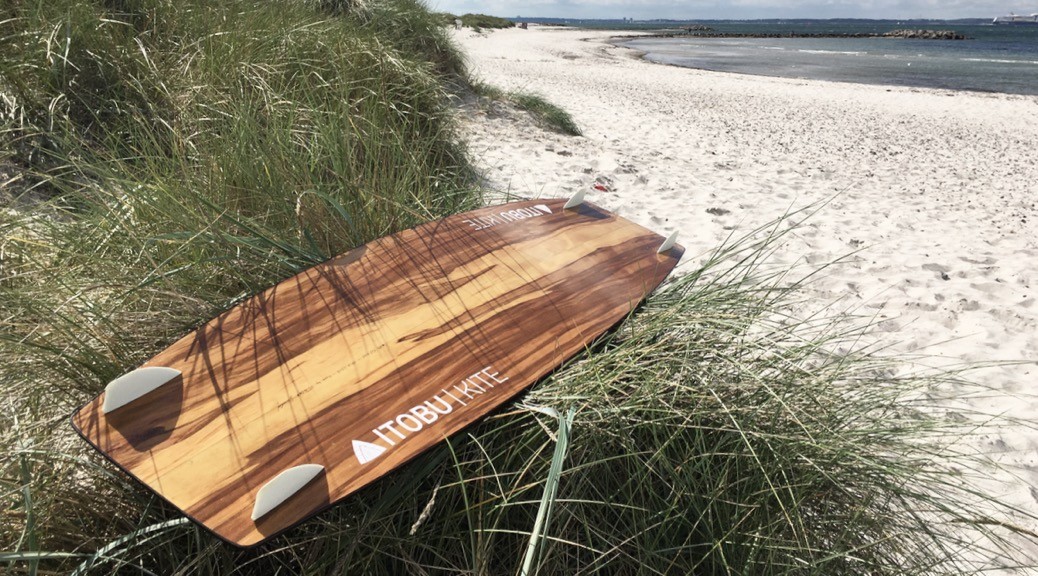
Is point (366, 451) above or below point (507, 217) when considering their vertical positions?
below

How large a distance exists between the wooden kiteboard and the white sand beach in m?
1.61

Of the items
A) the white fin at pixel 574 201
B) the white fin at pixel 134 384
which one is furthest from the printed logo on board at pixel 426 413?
the white fin at pixel 574 201

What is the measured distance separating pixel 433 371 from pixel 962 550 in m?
1.77

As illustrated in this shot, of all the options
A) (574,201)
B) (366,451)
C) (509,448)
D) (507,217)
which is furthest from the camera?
(574,201)

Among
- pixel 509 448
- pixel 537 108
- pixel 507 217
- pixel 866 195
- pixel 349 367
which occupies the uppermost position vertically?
pixel 537 108

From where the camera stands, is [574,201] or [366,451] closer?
[366,451]

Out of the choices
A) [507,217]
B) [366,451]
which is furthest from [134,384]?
[507,217]

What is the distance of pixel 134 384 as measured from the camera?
4.40ft

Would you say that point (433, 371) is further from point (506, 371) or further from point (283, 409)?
point (283, 409)

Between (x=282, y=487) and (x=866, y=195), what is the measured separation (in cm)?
565

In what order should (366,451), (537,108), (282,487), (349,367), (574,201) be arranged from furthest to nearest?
(537,108)
(574,201)
(349,367)
(366,451)
(282,487)

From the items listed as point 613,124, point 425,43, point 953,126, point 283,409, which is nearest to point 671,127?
point 613,124

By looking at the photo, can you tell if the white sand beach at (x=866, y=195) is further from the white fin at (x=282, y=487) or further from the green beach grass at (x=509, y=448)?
the white fin at (x=282, y=487)

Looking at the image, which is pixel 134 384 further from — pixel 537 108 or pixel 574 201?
pixel 537 108
